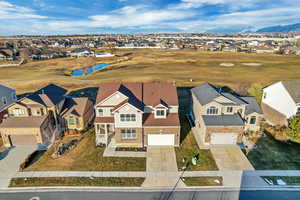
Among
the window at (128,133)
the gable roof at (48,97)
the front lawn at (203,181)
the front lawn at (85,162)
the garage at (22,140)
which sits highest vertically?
the gable roof at (48,97)

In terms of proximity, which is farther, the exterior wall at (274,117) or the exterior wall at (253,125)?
the exterior wall at (274,117)

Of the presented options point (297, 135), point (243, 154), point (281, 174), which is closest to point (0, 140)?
point (243, 154)

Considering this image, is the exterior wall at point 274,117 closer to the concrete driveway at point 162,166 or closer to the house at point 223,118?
the house at point 223,118

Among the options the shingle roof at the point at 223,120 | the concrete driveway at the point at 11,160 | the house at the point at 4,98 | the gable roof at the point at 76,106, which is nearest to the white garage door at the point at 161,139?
the shingle roof at the point at 223,120

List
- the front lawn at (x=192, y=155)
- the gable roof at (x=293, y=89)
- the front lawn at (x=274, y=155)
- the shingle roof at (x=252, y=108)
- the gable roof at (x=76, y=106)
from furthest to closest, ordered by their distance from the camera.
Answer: the gable roof at (x=293, y=89) → the gable roof at (x=76, y=106) → the shingle roof at (x=252, y=108) → the front lawn at (x=274, y=155) → the front lawn at (x=192, y=155)

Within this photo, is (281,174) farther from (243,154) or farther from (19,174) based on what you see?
(19,174)

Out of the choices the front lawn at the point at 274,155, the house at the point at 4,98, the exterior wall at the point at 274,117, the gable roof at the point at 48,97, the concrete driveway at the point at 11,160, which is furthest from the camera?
the house at the point at 4,98

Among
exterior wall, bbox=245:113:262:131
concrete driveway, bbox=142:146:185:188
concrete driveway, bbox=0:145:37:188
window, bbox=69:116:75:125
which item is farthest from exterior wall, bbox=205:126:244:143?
concrete driveway, bbox=0:145:37:188

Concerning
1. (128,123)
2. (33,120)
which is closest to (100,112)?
(128,123)

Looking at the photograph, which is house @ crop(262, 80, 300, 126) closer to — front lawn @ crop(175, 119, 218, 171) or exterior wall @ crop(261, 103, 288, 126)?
exterior wall @ crop(261, 103, 288, 126)
